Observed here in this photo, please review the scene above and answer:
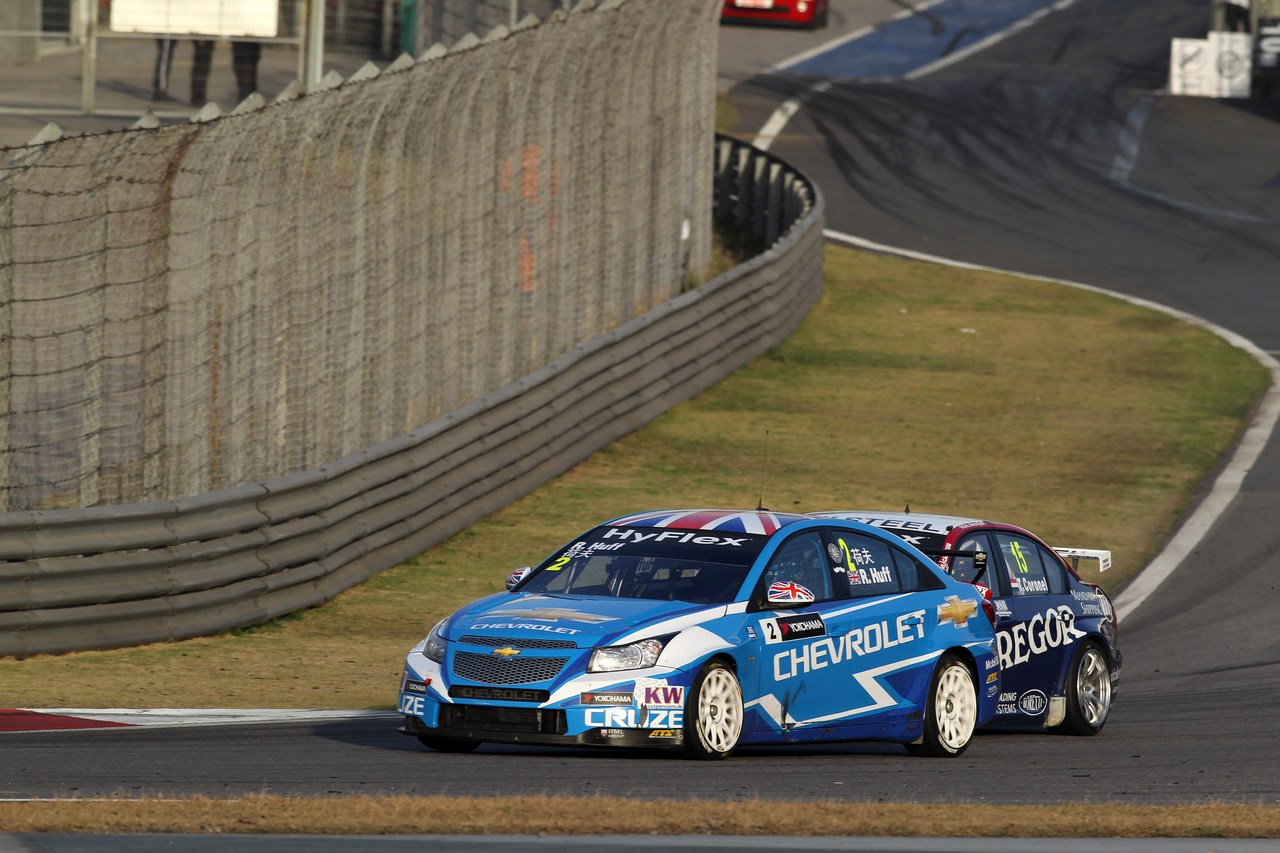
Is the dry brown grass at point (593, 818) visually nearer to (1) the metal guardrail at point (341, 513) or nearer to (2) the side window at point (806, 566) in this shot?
(2) the side window at point (806, 566)

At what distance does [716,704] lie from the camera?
1017 centimetres

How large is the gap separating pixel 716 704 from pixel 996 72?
44888 mm

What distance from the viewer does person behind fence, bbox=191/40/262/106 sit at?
20984 mm

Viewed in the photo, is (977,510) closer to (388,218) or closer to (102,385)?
(388,218)

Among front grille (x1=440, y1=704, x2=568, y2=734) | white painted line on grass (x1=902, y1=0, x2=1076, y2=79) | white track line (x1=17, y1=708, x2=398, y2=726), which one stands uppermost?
front grille (x1=440, y1=704, x2=568, y2=734)

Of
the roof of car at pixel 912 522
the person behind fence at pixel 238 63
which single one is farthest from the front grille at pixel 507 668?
the person behind fence at pixel 238 63

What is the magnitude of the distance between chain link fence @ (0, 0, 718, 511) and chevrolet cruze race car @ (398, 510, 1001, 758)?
4223 millimetres

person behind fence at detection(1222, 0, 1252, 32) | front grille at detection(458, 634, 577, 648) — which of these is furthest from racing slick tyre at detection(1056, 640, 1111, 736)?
person behind fence at detection(1222, 0, 1252, 32)

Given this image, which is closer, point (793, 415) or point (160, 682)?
point (160, 682)

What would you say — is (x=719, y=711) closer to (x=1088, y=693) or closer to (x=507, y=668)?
(x=507, y=668)

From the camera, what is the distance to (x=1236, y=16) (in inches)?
1988

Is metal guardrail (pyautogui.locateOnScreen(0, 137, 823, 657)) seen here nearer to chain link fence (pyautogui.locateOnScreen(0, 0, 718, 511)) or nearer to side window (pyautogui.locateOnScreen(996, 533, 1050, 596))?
chain link fence (pyautogui.locateOnScreen(0, 0, 718, 511))

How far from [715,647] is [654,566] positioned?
826 mm

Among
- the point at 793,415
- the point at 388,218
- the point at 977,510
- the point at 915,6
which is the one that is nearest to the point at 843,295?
the point at 793,415
